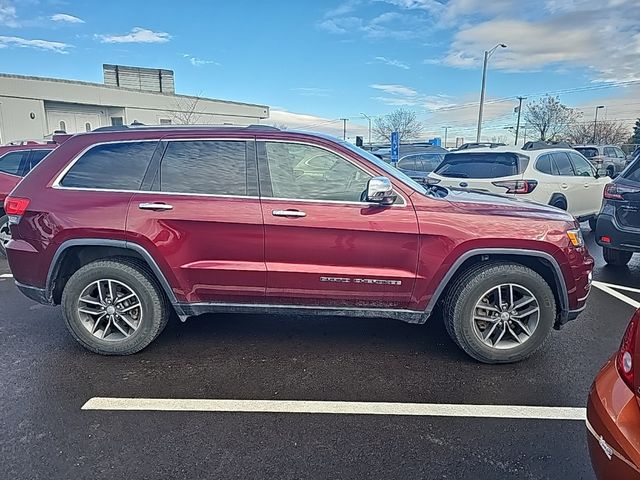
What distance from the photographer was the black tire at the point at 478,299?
3.45 m

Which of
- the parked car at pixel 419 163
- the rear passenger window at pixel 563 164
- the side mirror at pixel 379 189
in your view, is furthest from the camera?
the parked car at pixel 419 163

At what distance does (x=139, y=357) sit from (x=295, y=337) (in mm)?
1337

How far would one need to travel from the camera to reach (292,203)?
11.4 ft

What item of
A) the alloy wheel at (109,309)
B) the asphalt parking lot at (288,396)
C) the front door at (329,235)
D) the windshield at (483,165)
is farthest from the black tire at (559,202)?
the alloy wheel at (109,309)

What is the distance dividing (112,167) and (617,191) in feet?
18.5

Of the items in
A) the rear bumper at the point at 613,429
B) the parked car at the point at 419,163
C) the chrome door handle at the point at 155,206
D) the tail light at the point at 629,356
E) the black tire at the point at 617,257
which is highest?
the parked car at the point at 419,163

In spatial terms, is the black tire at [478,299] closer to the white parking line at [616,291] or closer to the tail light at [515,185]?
the white parking line at [616,291]

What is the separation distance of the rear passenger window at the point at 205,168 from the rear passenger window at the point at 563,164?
21.2ft

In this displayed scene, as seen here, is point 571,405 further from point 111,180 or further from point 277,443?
point 111,180

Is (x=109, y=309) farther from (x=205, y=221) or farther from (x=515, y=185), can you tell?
(x=515, y=185)

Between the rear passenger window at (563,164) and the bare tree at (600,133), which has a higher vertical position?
the bare tree at (600,133)

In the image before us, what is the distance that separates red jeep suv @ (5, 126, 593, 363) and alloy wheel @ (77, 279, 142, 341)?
0.01 m

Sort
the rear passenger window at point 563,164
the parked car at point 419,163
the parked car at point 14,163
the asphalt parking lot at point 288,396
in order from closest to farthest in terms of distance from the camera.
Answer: the asphalt parking lot at point 288,396
the parked car at point 14,163
the rear passenger window at point 563,164
the parked car at point 419,163

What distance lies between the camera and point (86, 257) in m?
3.77
